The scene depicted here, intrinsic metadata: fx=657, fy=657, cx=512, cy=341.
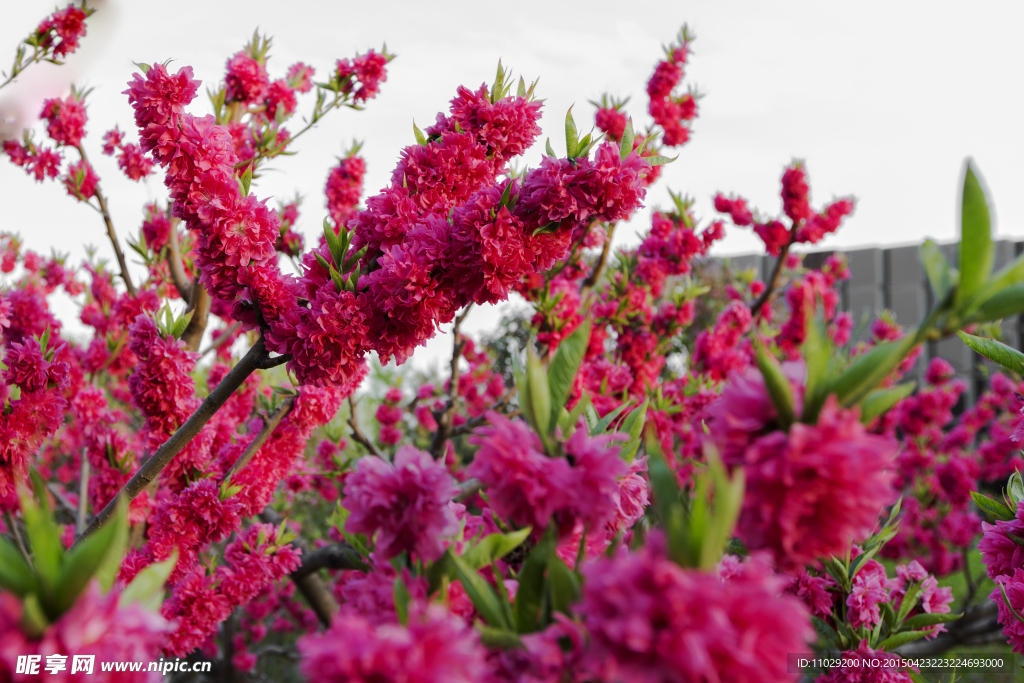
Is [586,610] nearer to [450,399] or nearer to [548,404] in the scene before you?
[548,404]

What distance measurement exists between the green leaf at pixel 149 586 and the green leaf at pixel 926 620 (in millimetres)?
2072

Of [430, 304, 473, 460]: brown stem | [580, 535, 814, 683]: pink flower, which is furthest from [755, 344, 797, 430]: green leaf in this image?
[430, 304, 473, 460]: brown stem

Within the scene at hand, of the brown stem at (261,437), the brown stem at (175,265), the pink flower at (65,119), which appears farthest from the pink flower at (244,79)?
the brown stem at (261,437)

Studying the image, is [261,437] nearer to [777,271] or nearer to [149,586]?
[149,586]

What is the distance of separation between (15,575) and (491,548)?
634mm

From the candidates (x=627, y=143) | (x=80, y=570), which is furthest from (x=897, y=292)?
(x=80, y=570)

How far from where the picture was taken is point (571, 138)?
174cm

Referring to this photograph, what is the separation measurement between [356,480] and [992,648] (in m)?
8.44

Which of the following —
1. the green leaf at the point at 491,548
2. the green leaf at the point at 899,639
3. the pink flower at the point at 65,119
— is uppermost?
the pink flower at the point at 65,119

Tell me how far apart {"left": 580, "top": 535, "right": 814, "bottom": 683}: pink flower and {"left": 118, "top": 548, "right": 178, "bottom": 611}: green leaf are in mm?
597

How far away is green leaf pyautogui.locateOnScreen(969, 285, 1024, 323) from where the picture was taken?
903mm

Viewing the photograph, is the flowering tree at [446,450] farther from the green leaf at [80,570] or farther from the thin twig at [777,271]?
the thin twig at [777,271]

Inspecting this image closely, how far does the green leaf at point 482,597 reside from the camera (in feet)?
3.24

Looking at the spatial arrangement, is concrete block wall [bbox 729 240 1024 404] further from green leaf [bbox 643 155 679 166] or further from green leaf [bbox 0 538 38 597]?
green leaf [bbox 0 538 38 597]
